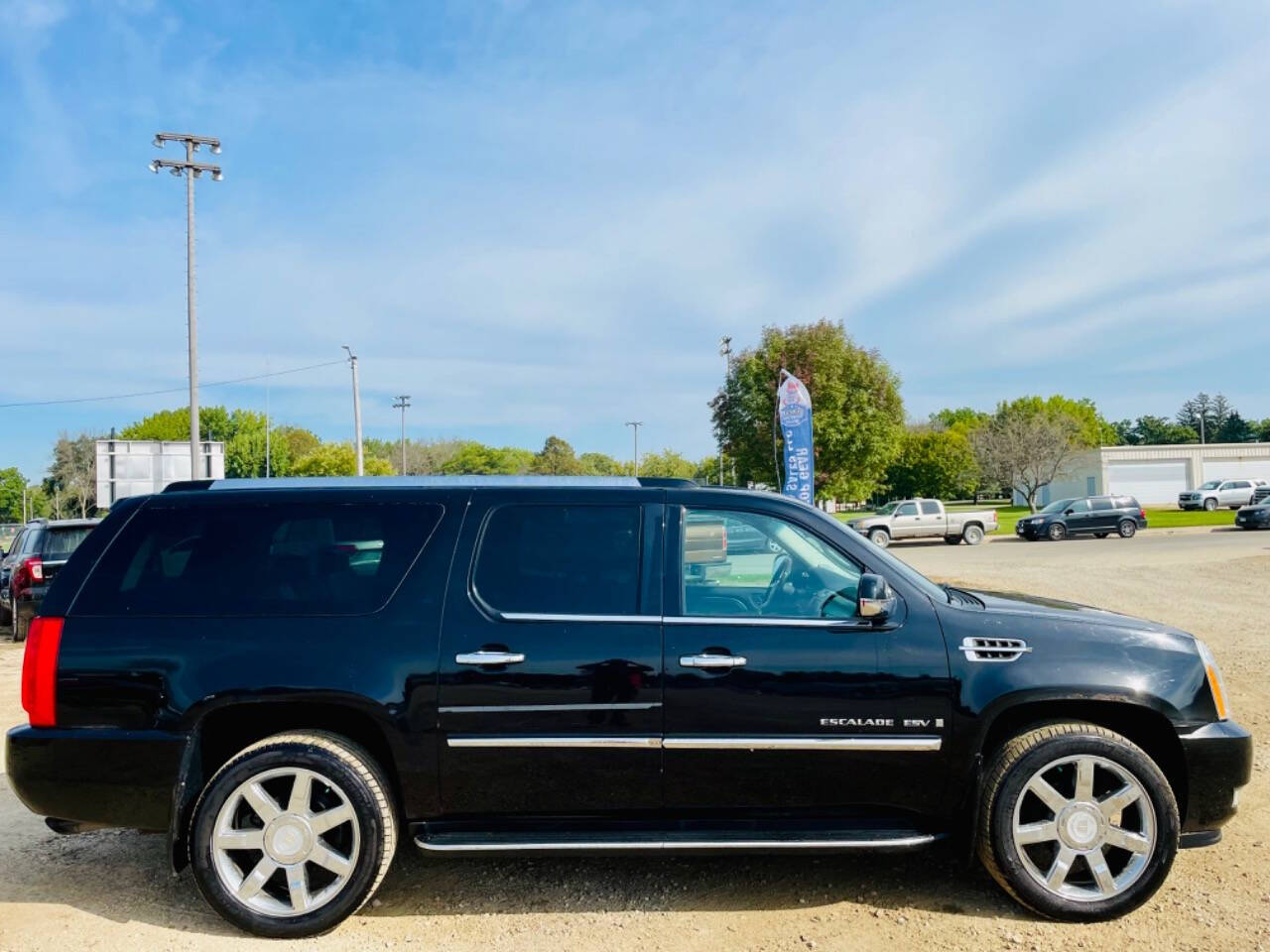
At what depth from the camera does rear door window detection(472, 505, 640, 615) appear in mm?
3535

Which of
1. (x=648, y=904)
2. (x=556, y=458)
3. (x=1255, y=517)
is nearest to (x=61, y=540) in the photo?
(x=648, y=904)

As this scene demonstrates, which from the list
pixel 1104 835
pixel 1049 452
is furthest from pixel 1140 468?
pixel 1104 835

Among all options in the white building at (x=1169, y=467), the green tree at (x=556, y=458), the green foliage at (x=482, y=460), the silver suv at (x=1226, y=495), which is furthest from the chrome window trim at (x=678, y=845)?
the green tree at (x=556, y=458)

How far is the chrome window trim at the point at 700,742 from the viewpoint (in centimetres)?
340

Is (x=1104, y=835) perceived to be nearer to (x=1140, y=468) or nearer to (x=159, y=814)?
(x=159, y=814)

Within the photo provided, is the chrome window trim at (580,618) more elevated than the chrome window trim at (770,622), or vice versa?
the chrome window trim at (580,618)

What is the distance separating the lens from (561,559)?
11.9ft

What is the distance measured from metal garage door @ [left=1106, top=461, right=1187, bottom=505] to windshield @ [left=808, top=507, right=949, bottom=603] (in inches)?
2495

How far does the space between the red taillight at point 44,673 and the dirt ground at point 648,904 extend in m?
0.87

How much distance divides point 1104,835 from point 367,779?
298cm

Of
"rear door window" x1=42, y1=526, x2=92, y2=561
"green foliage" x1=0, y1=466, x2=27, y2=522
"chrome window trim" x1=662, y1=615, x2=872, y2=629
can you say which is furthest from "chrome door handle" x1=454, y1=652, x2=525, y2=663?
"green foliage" x1=0, y1=466, x2=27, y2=522

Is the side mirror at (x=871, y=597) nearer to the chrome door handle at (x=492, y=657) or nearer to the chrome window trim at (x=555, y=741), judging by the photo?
the chrome window trim at (x=555, y=741)

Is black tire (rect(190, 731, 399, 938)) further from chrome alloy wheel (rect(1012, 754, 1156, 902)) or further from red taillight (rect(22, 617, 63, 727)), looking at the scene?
chrome alloy wheel (rect(1012, 754, 1156, 902))

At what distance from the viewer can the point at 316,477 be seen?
13.3ft
